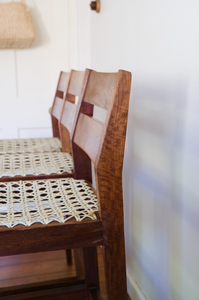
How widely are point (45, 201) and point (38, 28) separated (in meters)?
1.73

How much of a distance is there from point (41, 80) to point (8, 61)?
25cm

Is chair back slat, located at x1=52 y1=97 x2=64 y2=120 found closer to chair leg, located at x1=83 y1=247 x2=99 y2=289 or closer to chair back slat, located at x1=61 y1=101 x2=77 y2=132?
chair back slat, located at x1=61 y1=101 x2=77 y2=132

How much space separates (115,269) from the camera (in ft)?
2.52

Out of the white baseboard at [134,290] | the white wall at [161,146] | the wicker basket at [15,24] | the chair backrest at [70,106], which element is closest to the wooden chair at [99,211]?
the white wall at [161,146]

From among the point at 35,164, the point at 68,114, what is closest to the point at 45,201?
the point at 35,164

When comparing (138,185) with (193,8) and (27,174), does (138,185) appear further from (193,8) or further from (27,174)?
(193,8)

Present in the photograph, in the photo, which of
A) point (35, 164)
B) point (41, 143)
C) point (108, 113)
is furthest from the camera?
point (41, 143)

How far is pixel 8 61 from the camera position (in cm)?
229

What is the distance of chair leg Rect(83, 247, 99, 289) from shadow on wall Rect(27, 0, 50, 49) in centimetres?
164

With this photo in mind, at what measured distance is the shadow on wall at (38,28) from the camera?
2.26m

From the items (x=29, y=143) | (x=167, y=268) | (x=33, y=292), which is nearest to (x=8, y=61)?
(x=29, y=143)

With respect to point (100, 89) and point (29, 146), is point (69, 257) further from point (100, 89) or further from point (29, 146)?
point (100, 89)

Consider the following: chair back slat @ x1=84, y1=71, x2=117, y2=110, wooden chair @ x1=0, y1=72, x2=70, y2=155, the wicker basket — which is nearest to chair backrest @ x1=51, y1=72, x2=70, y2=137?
wooden chair @ x1=0, y1=72, x2=70, y2=155

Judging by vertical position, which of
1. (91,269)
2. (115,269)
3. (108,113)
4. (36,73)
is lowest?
(91,269)
